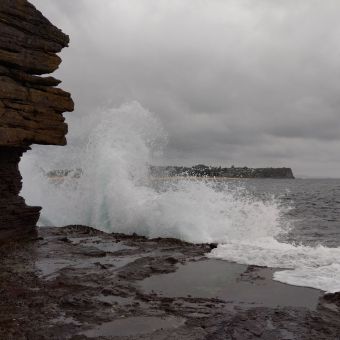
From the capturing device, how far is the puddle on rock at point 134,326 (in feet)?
18.5

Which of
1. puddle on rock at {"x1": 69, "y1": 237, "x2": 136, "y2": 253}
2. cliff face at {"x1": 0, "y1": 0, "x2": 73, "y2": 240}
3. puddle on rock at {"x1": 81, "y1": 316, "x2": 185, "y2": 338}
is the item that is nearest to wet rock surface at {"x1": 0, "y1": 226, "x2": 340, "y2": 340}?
puddle on rock at {"x1": 81, "y1": 316, "x2": 185, "y2": 338}

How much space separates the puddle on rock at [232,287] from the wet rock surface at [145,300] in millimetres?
18

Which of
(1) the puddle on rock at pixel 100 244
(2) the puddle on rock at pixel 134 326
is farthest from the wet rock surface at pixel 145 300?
(1) the puddle on rock at pixel 100 244

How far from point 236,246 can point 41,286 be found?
21.0 ft

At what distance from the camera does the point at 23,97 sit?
11.4m

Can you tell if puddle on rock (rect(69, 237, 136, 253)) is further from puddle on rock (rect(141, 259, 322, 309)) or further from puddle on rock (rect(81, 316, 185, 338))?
puddle on rock (rect(81, 316, 185, 338))

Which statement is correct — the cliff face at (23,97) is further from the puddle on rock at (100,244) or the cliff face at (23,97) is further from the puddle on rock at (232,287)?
the puddle on rock at (232,287)

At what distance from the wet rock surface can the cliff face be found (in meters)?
1.72

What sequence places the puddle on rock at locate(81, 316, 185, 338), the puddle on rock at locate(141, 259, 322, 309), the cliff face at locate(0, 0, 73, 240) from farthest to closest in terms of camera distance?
the cliff face at locate(0, 0, 73, 240) → the puddle on rock at locate(141, 259, 322, 309) → the puddle on rock at locate(81, 316, 185, 338)

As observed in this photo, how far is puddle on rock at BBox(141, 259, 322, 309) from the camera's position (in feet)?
23.7

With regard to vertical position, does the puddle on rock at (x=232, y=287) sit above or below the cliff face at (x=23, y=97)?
below

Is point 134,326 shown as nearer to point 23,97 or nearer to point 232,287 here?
point 232,287

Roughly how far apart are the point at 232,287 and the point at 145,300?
192cm

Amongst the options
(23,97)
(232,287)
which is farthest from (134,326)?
(23,97)
